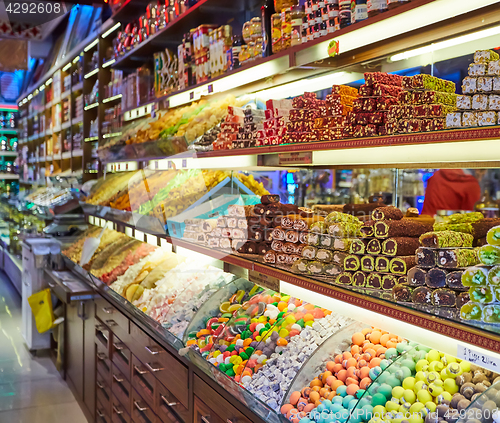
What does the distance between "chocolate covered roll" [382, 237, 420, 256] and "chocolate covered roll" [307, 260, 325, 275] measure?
27 centimetres

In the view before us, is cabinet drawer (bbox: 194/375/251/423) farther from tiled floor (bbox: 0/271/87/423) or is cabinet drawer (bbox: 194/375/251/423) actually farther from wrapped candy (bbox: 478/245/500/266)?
tiled floor (bbox: 0/271/87/423)

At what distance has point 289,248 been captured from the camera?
1.85m

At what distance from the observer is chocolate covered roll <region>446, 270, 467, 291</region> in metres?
1.19

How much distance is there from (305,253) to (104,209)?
2893 mm

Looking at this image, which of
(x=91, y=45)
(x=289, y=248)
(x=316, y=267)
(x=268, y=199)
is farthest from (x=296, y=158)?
(x=91, y=45)

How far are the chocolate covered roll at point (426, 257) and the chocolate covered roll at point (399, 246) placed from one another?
13cm

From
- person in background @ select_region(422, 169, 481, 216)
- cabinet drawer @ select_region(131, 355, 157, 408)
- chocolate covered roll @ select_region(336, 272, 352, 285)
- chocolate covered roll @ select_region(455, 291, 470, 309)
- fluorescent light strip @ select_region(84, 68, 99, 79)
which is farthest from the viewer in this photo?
fluorescent light strip @ select_region(84, 68, 99, 79)

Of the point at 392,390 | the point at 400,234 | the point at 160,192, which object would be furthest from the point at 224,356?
the point at 160,192

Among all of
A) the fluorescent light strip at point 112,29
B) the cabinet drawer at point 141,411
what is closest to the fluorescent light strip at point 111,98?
the fluorescent light strip at point 112,29

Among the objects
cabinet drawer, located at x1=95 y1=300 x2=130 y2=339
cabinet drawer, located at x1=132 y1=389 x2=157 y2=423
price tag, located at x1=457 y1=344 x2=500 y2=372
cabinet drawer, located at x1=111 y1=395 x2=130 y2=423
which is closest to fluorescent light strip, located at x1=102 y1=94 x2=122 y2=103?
cabinet drawer, located at x1=95 y1=300 x2=130 y2=339

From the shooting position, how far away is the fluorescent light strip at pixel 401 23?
4.38ft

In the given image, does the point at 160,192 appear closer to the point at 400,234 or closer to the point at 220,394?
the point at 220,394

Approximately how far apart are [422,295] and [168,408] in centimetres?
162

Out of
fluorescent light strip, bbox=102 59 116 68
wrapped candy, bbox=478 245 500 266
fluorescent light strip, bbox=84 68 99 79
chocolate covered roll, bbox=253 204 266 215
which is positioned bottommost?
wrapped candy, bbox=478 245 500 266
